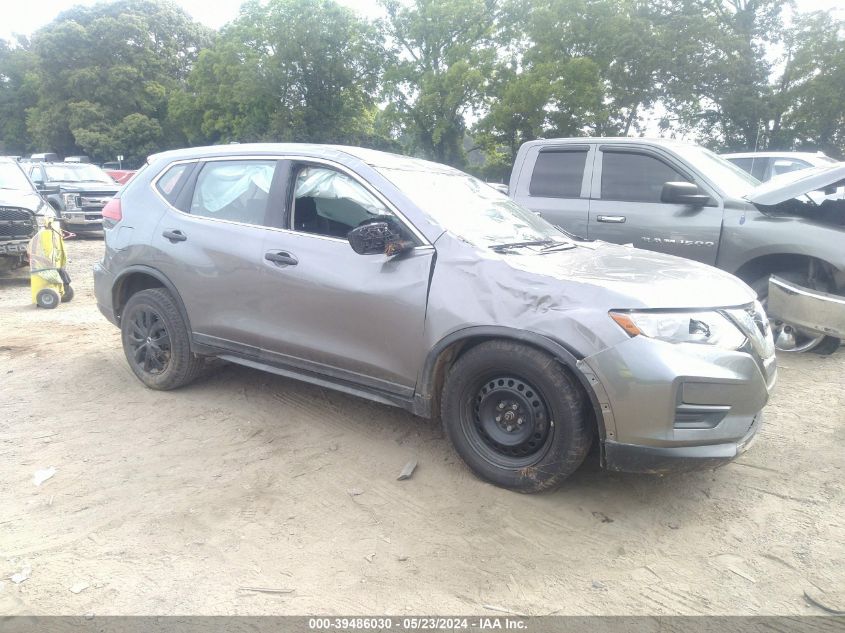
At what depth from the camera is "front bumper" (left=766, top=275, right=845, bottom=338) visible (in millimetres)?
4730

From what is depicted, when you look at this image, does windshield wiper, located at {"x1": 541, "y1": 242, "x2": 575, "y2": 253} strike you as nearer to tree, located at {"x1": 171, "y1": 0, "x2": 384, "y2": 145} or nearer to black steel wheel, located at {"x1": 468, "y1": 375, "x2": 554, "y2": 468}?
black steel wheel, located at {"x1": 468, "y1": 375, "x2": 554, "y2": 468}

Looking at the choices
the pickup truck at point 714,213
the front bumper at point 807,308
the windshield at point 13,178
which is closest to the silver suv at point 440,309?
the front bumper at point 807,308

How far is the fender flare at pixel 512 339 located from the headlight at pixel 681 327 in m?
0.29

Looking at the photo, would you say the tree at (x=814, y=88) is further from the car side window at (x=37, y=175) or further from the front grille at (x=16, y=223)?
the car side window at (x=37, y=175)

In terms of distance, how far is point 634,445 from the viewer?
9.86ft

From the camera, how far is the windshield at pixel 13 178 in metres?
10.5

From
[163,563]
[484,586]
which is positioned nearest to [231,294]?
[163,563]

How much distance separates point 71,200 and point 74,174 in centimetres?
177

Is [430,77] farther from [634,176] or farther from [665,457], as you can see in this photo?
[665,457]

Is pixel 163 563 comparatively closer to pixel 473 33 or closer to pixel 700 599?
pixel 700 599

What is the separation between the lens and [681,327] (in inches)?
119

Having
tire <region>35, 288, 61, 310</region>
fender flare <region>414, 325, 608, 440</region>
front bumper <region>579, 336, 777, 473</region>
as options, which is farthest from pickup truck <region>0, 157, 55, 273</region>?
front bumper <region>579, 336, 777, 473</region>

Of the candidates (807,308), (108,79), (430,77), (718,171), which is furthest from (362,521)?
(108,79)

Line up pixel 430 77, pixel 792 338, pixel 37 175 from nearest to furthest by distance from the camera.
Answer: pixel 792 338
pixel 37 175
pixel 430 77
